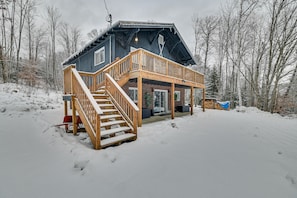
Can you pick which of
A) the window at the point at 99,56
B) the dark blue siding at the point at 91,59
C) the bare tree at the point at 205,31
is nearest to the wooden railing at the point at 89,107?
the dark blue siding at the point at 91,59

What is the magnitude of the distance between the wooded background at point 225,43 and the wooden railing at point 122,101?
35.8 ft

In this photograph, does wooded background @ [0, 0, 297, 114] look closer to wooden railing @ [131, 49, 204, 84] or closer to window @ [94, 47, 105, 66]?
window @ [94, 47, 105, 66]

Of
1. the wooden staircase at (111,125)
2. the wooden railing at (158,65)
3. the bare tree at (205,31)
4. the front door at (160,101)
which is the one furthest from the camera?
the bare tree at (205,31)

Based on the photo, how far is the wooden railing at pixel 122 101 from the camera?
4.36 meters

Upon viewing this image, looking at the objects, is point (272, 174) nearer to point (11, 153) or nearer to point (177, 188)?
point (177, 188)

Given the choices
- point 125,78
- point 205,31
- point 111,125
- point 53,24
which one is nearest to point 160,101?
point 125,78

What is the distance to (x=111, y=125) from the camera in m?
4.07

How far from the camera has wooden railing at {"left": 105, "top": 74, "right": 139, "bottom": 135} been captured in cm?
436

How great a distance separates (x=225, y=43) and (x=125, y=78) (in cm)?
1649

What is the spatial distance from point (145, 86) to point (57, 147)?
6796mm

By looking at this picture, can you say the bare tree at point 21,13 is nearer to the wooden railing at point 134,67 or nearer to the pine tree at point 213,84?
the wooden railing at point 134,67

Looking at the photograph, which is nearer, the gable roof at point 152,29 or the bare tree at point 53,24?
the gable roof at point 152,29

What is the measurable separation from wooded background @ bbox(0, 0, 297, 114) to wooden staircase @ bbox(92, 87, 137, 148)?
11.0 metres

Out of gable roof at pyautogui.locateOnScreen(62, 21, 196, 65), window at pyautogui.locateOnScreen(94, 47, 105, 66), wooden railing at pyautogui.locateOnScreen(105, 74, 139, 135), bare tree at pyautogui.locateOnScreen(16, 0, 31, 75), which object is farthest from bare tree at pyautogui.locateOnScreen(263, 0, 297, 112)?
bare tree at pyautogui.locateOnScreen(16, 0, 31, 75)
